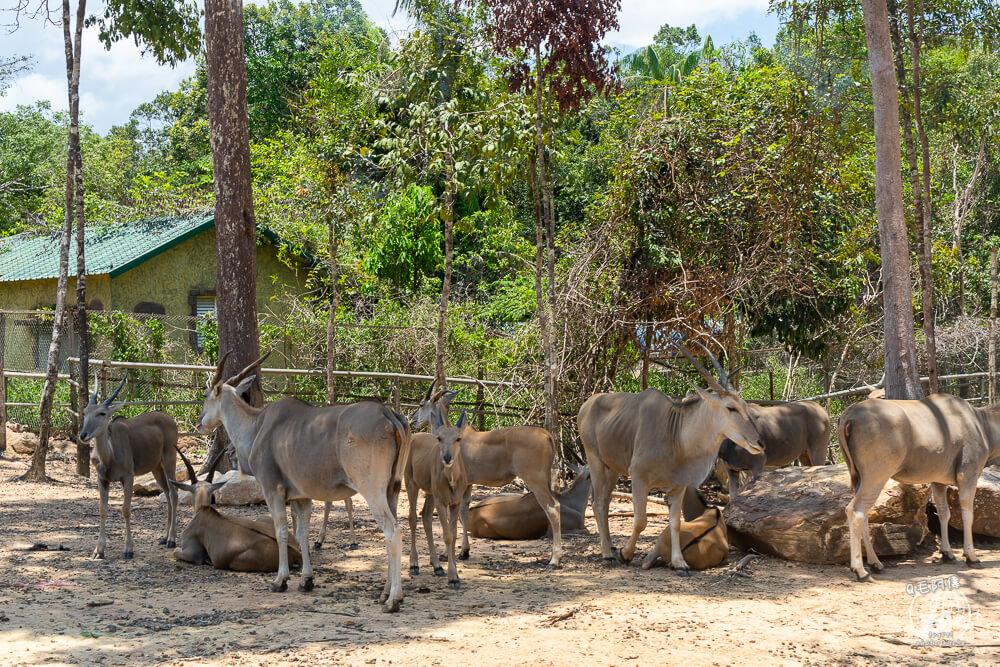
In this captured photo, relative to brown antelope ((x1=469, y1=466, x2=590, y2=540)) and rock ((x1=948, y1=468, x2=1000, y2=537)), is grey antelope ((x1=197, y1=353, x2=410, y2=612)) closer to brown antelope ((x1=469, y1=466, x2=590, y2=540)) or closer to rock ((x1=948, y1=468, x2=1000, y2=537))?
brown antelope ((x1=469, y1=466, x2=590, y2=540))

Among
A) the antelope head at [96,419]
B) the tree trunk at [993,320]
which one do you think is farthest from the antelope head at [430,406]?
the tree trunk at [993,320]

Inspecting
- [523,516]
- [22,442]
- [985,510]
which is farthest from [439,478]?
[22,442]

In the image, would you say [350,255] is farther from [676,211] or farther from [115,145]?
[115,145]

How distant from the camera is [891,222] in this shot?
31.8 ft

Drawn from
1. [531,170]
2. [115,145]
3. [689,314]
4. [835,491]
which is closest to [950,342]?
[689,314]

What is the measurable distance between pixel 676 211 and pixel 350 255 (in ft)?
31.0

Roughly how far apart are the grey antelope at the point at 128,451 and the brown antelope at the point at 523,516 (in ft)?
10.1

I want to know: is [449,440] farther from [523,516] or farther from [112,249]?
[112,249]

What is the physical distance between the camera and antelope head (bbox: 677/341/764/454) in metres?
7.95

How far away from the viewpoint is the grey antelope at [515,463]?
8805 millimetres

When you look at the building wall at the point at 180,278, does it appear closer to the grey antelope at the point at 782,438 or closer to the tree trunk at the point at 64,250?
the tree trunk at the point at 64,250

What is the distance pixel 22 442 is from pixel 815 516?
12601 millimetres

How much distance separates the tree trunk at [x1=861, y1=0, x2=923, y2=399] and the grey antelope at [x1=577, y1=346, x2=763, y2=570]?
2.50 m

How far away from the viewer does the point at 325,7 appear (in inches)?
2085
